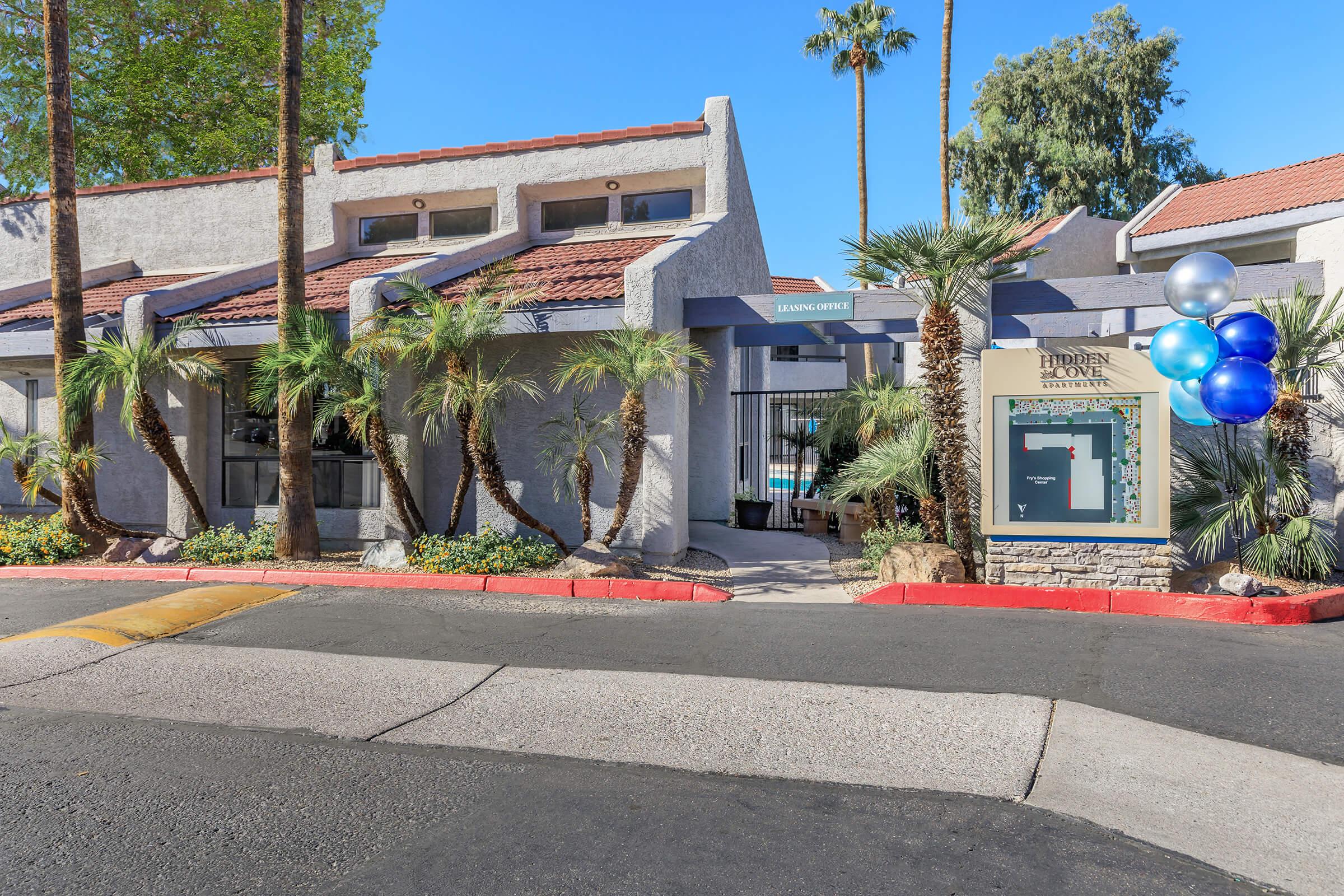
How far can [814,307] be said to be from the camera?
11.0 meters

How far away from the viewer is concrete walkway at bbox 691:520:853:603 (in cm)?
955

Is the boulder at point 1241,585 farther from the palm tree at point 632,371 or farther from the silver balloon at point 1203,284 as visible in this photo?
the palm tree at point 632,371

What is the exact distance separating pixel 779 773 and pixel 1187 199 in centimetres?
2047

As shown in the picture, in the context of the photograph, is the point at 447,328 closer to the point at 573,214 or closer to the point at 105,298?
the point at 573,214

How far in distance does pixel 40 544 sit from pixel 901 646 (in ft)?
37.0

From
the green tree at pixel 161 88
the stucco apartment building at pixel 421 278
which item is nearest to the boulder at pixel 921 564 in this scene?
the stucco apartment building at pixel 421 278

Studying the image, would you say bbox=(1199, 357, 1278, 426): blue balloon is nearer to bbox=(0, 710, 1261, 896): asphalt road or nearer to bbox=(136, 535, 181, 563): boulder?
bbox=(0, 710, 1261, 896): asphalt road

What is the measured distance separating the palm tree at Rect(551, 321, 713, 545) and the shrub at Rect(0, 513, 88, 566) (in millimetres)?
7232

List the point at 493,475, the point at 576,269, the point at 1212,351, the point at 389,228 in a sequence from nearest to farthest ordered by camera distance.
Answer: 1. the point at 1212,351
2. the point at 493,475
3. the point at 576,269
4. the point at 389,228

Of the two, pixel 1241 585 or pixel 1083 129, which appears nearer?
pixel 1241 585

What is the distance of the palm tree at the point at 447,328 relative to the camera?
10055 millimetres

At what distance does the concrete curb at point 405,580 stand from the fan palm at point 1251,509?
517cm

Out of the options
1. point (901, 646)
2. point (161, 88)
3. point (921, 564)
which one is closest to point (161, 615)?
point (901, 646)

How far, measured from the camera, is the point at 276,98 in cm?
2752
